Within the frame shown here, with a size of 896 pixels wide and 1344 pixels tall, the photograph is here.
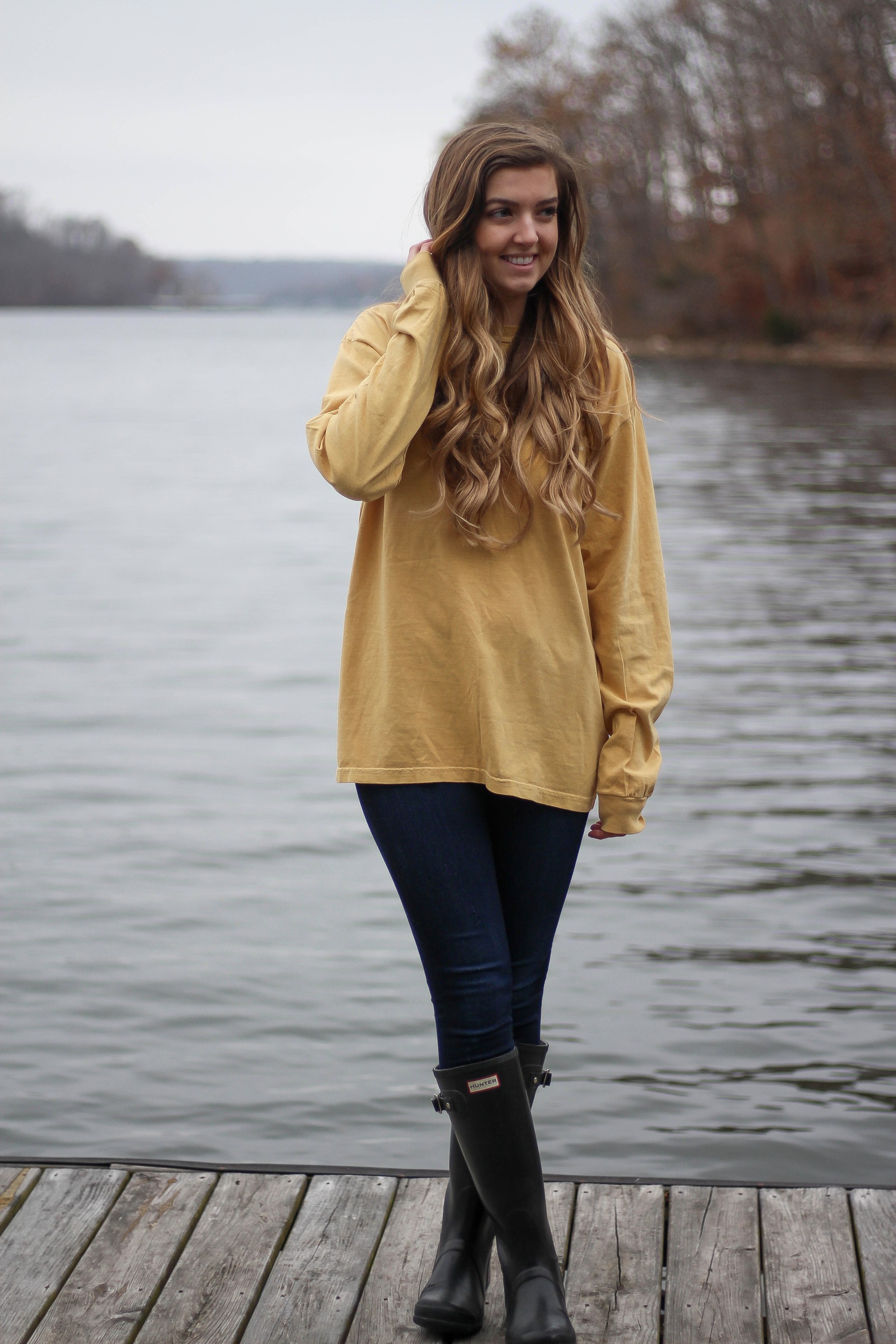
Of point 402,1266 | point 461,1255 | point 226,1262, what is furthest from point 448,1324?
point 226,1262

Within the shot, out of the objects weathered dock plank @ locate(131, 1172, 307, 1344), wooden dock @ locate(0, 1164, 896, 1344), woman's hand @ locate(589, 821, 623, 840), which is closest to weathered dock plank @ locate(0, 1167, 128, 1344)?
wooden dock @ locate(0, 1164, 896, 1344)

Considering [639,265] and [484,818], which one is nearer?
[484,818]

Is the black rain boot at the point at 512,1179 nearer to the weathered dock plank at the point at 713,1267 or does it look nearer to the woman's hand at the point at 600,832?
the weathered dock plank at the point at 713,1267

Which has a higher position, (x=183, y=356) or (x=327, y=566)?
(x=327, y=566)

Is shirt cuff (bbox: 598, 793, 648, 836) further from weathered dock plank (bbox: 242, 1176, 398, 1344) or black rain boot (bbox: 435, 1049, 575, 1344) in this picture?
weathered dock plank (bbox: 242, 1176, 398, 1344)

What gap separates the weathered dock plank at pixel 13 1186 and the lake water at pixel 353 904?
2.20ft

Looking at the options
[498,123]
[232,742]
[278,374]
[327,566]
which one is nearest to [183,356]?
[278,374]

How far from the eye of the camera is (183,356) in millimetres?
65625

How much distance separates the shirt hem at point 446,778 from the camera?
232 centimetres

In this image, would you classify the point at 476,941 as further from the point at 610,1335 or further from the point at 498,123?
the point at 498,123

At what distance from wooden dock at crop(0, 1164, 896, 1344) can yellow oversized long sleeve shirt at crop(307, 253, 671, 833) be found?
2.63 ft

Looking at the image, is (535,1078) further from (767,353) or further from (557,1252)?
(767,353)

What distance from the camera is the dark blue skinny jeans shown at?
2.32 m

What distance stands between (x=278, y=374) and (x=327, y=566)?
38.2 metres
